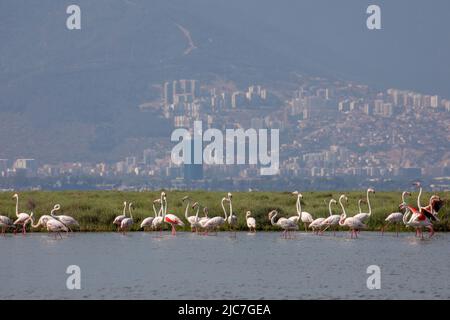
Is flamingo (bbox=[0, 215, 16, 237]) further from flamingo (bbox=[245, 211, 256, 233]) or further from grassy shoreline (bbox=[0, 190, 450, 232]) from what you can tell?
flamingo (bbox=[245, 211, 256, 233])

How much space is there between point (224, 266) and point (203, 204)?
50.8ft

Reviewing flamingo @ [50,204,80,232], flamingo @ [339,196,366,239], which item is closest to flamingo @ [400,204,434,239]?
flamingo @ [339,196,366,239]

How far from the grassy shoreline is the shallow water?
157cm

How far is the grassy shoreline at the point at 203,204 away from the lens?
44.5 meters

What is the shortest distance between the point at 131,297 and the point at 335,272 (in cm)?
687

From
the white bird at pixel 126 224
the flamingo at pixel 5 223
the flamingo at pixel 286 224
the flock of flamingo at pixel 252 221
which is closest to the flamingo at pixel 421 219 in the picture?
the flock of flamingo at pixel 252 221

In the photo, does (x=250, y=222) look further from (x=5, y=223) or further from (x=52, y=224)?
(x=5, y=223)

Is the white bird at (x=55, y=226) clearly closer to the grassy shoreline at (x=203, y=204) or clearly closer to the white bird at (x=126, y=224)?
the white bird at (x=126, y=224)

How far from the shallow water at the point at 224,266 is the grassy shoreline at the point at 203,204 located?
5.14 feet

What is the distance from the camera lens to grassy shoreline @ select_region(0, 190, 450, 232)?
146 ft

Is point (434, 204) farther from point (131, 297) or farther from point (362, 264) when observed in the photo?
point (131, 297)

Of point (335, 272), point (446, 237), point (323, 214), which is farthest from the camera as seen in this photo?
point (323, 214)
